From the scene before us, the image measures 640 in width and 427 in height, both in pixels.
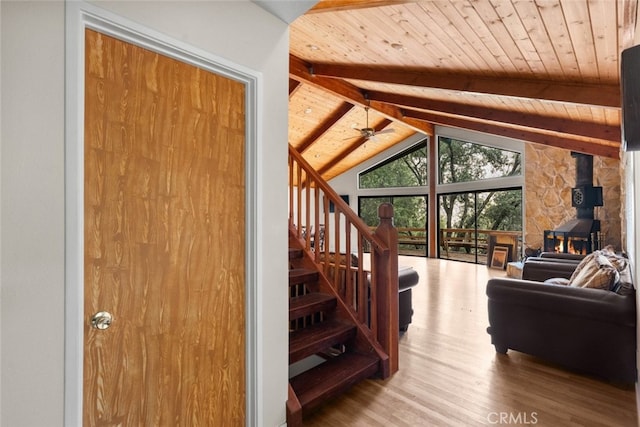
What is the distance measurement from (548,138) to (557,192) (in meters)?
1.62

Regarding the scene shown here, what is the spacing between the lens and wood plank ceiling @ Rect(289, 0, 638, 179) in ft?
7.25

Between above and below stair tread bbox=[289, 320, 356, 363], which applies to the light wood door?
above

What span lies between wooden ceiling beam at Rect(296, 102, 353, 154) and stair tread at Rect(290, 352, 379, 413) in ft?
20.6

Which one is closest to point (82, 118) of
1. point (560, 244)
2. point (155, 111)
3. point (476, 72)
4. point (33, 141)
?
point (33, 141)

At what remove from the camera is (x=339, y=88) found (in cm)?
605

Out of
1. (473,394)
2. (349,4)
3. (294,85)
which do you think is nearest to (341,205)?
(349,4)

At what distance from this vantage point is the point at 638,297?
6.90 feet

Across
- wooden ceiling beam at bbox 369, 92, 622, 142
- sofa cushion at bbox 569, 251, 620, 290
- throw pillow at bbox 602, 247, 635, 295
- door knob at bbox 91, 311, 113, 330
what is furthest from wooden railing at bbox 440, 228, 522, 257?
door knob at bbox 91, 311, 113, 330

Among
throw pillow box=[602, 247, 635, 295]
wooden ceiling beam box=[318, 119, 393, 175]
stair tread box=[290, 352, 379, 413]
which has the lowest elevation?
stair tread box=[290, 352, 379, 413]

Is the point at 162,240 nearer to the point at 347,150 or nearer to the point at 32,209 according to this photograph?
the point at 32,209

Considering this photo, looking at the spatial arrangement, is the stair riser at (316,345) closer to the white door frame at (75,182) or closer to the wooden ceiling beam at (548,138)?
the white door frame at (75,182)

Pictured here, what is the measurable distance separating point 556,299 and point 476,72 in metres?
2.45

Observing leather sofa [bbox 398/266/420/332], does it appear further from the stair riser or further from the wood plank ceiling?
the wood plank ceiling

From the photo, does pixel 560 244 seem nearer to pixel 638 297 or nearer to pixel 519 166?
pixel 519 166
